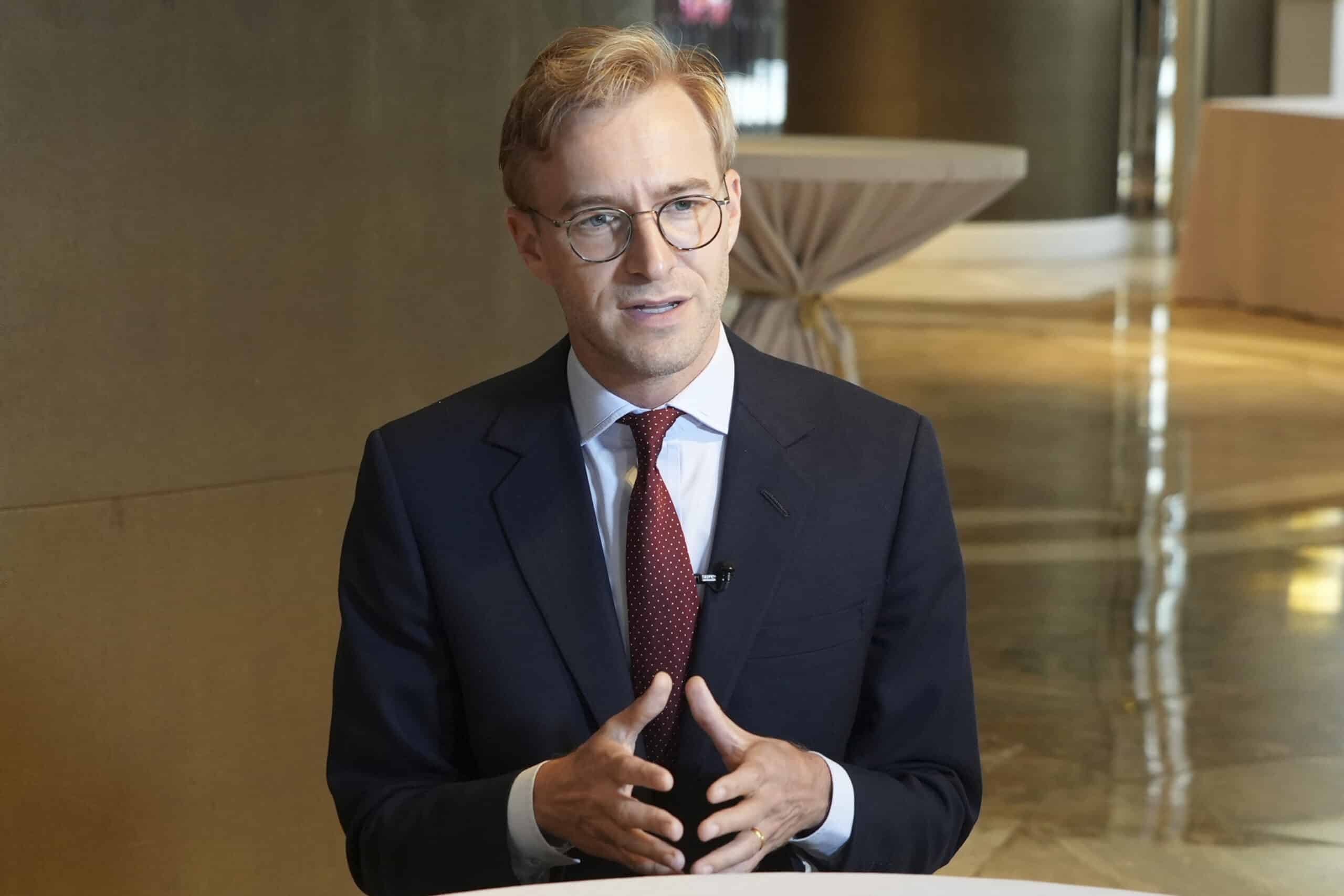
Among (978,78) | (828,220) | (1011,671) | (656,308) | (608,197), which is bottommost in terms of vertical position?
(1011,671)

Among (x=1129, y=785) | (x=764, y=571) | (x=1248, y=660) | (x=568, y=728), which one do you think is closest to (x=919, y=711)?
(x=764, y=571)

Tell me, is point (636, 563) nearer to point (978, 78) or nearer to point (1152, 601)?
point (1152, 601)

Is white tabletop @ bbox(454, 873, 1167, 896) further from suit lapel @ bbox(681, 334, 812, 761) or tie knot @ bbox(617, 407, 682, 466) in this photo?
tie knot @ bbox(617, 407, 682, 466)

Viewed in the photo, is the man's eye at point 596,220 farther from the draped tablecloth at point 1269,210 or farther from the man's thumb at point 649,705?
the draped tablecloth at point 1269,210

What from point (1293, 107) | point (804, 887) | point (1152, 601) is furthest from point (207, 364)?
point (1293, 107)

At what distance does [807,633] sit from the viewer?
5.54 feet

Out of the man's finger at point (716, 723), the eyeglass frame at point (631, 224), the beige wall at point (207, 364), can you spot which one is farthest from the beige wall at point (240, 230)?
the man's finger at point (716, 723)

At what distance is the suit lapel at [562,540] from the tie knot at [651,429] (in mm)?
66

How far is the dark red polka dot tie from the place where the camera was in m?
1.65

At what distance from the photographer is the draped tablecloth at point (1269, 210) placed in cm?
913

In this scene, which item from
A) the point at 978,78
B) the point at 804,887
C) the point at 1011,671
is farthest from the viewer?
the point at 978,78

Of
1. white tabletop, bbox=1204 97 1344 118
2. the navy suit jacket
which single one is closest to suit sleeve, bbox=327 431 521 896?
the navy suit jacket

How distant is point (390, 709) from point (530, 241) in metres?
0.47

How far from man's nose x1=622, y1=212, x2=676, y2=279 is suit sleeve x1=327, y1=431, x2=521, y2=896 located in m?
0.34
